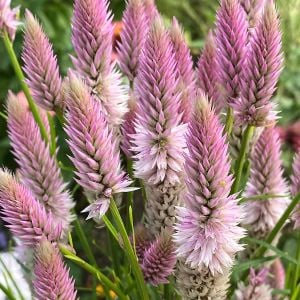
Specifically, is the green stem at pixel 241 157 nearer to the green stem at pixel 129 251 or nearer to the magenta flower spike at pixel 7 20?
the green stem at pixel 129 251

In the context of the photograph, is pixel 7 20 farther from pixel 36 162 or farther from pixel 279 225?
pixel 279 225

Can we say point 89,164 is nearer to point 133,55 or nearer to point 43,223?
point 43,223

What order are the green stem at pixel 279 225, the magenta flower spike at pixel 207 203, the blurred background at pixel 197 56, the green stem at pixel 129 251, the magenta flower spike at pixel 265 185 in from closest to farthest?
the magenta flower spike at pixel 207 203
the green stem at pixel 129 251
the green stem at pixel 279 225
the magenta flower spike at pixel 265 185
the blurred background at pixel 197 56

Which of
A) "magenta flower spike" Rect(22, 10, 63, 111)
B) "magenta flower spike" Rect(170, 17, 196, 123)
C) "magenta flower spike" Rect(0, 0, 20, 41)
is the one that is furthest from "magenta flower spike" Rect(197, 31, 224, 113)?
"magenta flower spike" Rect(0, 0, 20, 41)

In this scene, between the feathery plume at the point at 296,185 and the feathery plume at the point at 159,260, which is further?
the feathery plume at the point at 296,185

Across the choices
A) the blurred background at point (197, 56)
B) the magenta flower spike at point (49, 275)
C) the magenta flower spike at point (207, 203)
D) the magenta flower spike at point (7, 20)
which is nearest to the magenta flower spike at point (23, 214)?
the magenta flower spike at point (49, 275)

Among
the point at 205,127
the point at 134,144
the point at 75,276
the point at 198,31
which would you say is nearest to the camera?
the point at 205,127

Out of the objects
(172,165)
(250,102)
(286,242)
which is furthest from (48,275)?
(286,242)
